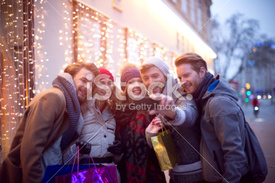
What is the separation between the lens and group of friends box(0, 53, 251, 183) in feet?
5.99

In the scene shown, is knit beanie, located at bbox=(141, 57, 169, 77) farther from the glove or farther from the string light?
the string light

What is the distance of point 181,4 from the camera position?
13.7 m

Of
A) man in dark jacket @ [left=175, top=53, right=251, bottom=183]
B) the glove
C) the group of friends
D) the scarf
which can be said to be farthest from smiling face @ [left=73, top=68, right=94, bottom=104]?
man in dark jacket @ [left=175, top=53, right=251, bottom=183]

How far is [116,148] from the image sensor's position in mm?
2371

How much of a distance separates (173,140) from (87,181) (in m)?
0.96

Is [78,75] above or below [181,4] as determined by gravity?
below

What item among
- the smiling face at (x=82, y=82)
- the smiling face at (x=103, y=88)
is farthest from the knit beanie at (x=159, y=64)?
the smiling face at (x=82, y=82)

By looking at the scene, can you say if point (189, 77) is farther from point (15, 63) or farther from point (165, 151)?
point (15, 63)

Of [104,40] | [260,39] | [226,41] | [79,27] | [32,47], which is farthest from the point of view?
[226,41]

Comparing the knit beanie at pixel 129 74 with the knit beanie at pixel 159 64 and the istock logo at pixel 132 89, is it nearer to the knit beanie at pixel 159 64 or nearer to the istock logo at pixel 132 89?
the istock logo at pixel 132 89

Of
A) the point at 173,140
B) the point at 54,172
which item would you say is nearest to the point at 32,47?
the point at 54,172

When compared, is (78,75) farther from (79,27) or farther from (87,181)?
(79,27)

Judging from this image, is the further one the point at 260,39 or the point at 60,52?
the point at 260,39

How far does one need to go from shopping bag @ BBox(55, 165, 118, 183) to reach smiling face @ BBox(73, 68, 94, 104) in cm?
88
